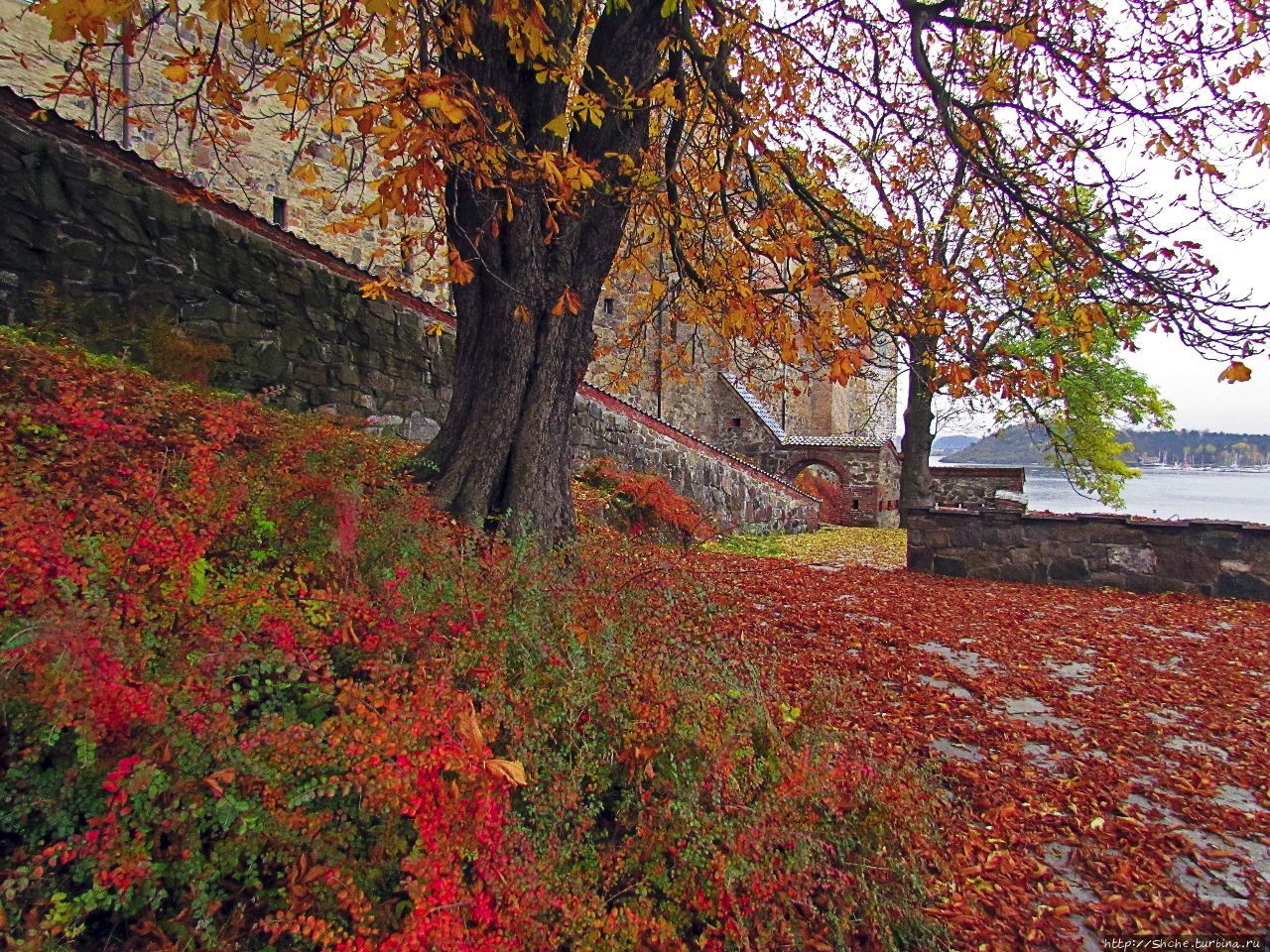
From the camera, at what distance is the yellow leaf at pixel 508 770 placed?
1.75 m

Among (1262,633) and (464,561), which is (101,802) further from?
(1262,633)

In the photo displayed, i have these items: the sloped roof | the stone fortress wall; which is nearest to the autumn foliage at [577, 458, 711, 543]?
the stone fortress wall

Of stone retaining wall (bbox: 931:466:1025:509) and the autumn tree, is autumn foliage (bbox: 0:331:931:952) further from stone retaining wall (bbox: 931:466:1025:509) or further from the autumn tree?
stone retaining wall (bbox: 931:466:1025:509)

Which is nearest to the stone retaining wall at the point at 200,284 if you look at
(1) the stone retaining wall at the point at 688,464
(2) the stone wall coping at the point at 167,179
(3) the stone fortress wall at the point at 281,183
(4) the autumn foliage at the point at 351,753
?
(2) the stone wall coping at the point at 167,179

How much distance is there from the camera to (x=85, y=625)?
5.03 ft

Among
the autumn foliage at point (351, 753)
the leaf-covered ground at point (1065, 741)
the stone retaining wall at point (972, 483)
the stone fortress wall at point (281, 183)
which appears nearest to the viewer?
the autumn foliage at point (351, 753)

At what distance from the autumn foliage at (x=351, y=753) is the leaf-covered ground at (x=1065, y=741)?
371 millimetres

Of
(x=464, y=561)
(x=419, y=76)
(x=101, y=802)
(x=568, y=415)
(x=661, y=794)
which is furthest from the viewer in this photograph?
(x=568, y=415)

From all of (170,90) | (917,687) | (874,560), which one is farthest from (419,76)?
(170,90)

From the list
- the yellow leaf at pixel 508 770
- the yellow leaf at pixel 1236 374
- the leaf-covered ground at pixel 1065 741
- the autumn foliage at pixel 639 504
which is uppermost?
the yellow leaf at pixel 1236 374

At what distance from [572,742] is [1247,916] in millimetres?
2019

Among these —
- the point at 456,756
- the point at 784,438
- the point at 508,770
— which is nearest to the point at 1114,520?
the point at 508,770

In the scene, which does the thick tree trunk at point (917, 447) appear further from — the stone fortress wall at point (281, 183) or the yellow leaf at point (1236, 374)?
the yellow leaf at point (1236, 374)

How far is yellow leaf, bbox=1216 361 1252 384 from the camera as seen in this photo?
3537mm
